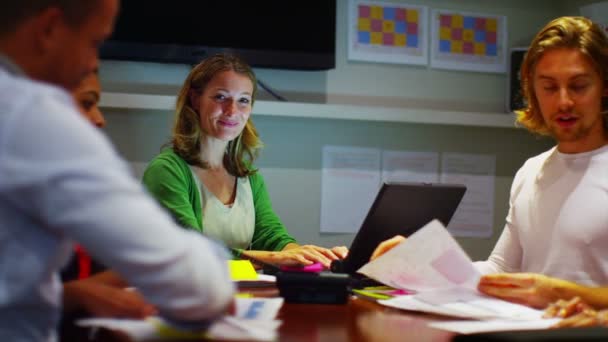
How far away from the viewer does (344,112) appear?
301 centimetres

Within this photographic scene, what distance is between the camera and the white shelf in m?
2.79

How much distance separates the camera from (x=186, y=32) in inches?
114

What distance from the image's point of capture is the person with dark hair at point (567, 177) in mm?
1810

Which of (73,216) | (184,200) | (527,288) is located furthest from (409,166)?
(73,216)

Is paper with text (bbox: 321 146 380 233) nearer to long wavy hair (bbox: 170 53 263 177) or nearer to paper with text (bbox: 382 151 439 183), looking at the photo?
paper with text (bbox: 382 151 439 183)

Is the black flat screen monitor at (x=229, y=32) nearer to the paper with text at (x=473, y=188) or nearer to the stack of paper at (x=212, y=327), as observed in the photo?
the paper with text at (x=473, y=188)

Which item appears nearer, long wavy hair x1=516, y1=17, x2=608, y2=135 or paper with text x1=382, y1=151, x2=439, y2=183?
long wavy hair x1=516, y1=17, x2=608, y2=135

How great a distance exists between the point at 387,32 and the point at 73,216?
106 inches

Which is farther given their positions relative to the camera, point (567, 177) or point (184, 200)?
point (184, 200)

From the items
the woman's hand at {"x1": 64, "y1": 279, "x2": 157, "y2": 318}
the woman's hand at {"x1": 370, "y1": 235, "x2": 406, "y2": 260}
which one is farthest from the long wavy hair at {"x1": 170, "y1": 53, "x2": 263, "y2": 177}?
the woman's hand at {"x1": 64, "y1": 279, "x2": 157, "y2": 318}

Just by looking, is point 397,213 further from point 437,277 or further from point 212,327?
point 212,327

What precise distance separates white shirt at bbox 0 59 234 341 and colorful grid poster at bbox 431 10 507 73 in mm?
2705

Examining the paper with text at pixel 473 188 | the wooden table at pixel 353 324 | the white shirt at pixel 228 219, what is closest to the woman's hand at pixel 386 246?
the wooden table at pixel 353 324

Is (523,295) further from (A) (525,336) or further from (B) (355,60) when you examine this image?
(B) (355,60)
